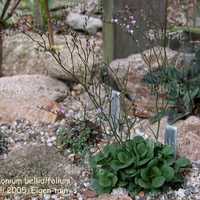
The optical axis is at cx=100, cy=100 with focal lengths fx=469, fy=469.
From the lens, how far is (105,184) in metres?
2.30

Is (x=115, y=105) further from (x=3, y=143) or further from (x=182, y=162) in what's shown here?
(x=3, y=143)

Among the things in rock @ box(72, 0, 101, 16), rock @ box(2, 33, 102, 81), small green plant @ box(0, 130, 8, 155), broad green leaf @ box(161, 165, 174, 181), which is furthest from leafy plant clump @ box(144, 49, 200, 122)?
rock @ box(72, 0, 101, 16)

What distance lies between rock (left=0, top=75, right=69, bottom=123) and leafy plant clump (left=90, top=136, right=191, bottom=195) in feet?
2.50

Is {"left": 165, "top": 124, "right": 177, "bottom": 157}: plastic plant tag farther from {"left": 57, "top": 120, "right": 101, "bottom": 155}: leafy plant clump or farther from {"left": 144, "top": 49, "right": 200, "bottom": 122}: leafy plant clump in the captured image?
{"left": 57, "top": 120, "right": 101, "bottom": 155}: leafy plant clump

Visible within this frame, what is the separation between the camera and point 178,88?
9.50ft

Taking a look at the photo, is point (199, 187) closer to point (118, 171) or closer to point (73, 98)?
point (118, 171)

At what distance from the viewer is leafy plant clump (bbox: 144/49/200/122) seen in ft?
9.27

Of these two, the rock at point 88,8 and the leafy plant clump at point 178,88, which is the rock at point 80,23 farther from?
the leafy plant clump at point 178,88

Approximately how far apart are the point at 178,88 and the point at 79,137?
68 centimetres

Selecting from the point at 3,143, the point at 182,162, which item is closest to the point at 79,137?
the point at 3,143

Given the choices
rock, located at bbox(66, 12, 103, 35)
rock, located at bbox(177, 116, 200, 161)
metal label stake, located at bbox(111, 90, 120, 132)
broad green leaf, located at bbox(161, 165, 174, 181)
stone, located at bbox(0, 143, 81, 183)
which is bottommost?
stone, located at bbox(0, 143, 81, 183)

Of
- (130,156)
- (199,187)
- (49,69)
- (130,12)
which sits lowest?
(199,187)

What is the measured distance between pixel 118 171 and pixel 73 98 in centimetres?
125

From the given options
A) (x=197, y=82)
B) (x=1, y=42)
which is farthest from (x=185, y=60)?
(x=1, y=42)
